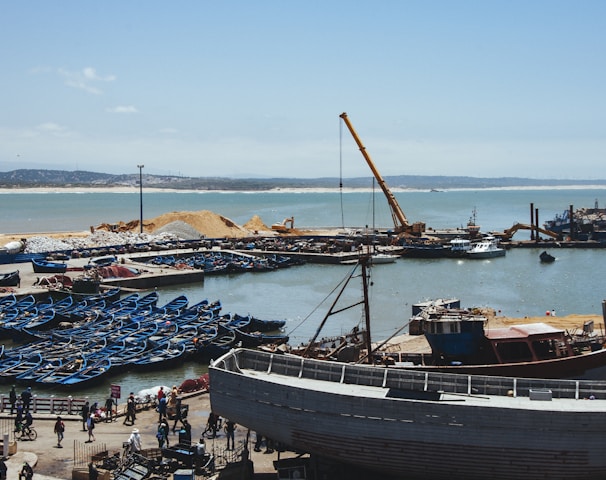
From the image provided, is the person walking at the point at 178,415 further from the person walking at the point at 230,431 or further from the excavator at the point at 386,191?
the excavator at the point at 386,191

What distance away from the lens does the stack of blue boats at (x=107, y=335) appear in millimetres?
38312

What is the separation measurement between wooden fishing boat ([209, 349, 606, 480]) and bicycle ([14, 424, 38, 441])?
21.5 ft

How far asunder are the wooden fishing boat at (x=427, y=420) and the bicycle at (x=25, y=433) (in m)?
6.57

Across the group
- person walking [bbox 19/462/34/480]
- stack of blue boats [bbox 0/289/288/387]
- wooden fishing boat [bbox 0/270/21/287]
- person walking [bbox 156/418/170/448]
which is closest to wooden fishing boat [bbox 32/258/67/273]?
wooden fishing boat [bbox 0/270/21/287]

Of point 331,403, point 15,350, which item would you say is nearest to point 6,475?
point 331,403

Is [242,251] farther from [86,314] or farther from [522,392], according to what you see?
[522,392]

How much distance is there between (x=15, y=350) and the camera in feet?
136

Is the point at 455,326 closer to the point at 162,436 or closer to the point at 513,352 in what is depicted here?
the point at 513,352

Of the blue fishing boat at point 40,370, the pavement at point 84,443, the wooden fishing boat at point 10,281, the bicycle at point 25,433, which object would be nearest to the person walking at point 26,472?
the pavement at point 84,443

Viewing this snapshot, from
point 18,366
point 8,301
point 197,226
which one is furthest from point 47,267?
point 197,226

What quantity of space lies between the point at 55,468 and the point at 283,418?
657 cm

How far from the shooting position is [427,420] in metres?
19.9

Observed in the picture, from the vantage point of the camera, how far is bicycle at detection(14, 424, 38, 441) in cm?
2462

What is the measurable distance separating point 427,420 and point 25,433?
42.0 feet
